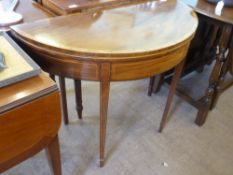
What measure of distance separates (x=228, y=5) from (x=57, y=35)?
38.0 inches

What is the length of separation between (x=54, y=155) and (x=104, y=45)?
0.50 metres

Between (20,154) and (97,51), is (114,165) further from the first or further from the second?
(97,51)

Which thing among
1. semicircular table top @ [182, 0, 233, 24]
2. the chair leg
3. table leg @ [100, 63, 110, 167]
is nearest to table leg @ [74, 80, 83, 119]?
the chair leg

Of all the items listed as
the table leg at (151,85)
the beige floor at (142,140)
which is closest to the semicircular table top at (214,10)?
the table leg at (151,85)

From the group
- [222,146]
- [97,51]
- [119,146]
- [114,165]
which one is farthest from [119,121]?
[97,51]

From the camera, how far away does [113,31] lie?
3.15 ft

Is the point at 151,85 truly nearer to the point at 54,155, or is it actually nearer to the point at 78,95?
the point at 78,95

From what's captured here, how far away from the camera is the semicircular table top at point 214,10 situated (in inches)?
47.8

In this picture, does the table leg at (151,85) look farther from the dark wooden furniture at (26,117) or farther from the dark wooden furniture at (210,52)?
the dark wooden furniture at (26,117)

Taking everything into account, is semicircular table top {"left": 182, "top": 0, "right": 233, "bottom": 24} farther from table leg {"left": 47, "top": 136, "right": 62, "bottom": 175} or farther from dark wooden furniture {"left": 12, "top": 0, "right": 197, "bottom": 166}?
table leg {"left": 47, "top": 136, "right": 62, "bottom": 175}

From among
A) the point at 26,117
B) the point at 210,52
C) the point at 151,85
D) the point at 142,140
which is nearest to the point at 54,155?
the point at 26,117

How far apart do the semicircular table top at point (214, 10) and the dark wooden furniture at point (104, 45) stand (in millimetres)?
248

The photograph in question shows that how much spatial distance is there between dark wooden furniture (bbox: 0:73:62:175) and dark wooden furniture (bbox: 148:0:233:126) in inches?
36.8

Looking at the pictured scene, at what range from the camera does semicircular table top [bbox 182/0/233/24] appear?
1.21 metres
